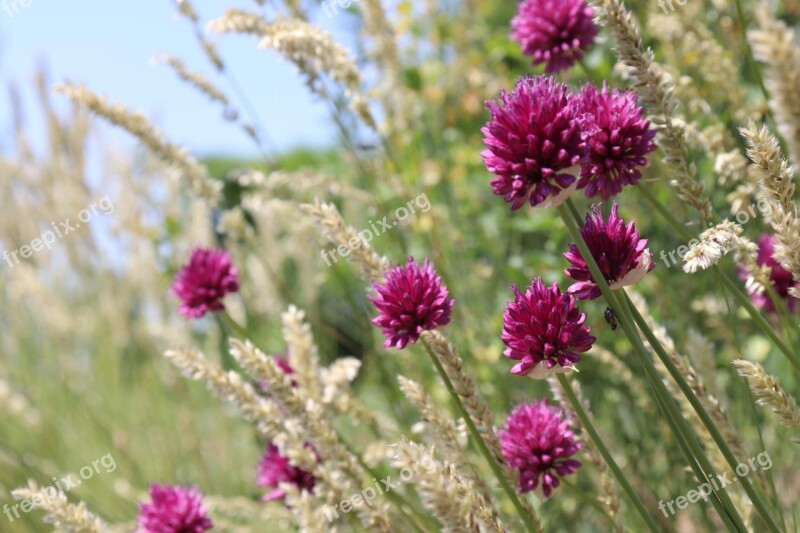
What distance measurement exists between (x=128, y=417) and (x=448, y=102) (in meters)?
2.45

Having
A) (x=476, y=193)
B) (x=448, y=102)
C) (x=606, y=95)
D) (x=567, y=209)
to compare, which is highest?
(x=448, y=102)

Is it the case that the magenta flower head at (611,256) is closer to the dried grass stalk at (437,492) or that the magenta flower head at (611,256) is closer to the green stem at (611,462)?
the green stem at (611,462)

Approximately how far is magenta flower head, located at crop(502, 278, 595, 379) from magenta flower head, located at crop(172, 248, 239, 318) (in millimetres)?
1017

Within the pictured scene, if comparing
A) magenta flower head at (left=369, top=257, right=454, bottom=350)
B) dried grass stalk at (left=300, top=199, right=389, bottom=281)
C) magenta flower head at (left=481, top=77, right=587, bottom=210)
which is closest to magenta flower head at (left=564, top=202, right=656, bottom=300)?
magenta flower head at (left=481, top=77, right=587, bottom=210)

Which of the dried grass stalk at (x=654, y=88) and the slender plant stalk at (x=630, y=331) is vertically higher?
the dried grass stalk at (x=654, y=88)

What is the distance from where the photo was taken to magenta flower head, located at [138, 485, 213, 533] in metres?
1.73

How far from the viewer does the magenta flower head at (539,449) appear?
1421mm

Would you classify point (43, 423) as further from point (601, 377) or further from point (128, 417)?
point (601, 377)

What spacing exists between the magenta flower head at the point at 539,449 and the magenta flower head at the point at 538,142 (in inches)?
18.7

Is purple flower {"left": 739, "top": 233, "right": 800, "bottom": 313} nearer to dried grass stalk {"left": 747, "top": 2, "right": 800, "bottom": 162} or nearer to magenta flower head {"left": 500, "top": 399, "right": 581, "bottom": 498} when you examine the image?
magenta flower head {"left": 500, "top": 399, "right": 581, "bottom": 498}

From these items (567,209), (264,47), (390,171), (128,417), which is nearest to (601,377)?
(390,171)

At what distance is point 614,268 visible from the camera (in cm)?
119

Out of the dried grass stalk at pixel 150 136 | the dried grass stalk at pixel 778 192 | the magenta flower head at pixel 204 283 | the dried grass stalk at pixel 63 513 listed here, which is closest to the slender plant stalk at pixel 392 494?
the magenta flower head at pixel 204 283

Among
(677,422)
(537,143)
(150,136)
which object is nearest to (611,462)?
(677,422)
